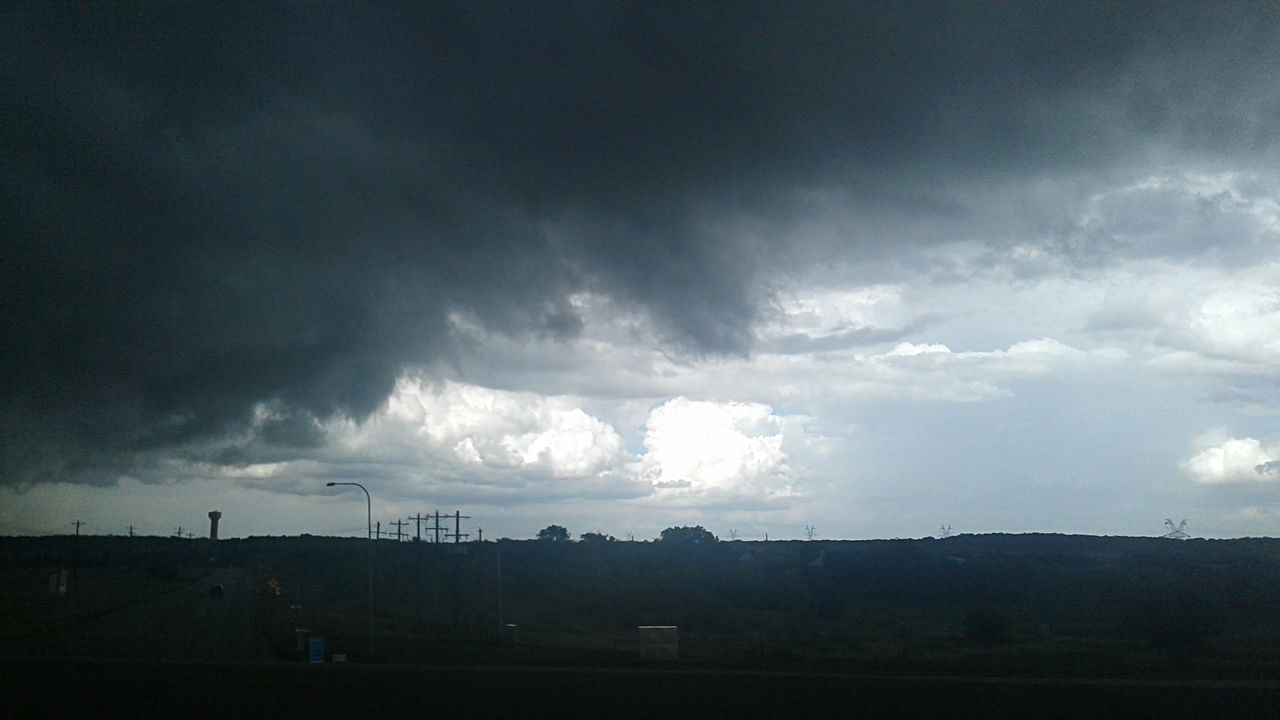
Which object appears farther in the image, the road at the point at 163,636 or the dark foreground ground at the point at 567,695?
the road at the point at 163,636

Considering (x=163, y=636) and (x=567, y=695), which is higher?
(x=163, y=636)

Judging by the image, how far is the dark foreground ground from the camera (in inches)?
1174

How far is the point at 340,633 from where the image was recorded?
71.0 metres

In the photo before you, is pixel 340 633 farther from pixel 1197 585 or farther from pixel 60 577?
pixel 1197 585

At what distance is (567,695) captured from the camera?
3139 cm

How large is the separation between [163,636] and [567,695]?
159 ft

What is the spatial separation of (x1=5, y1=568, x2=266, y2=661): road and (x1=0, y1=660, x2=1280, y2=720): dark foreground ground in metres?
12.3

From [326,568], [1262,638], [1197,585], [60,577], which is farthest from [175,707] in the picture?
[326,568]

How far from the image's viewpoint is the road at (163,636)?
2122 inches

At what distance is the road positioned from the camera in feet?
177

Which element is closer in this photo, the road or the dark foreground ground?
the dark foreground ground

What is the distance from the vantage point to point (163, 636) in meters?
68.5

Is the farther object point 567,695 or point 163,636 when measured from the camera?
point 163,636

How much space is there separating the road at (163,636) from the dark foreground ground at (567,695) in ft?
40.4
